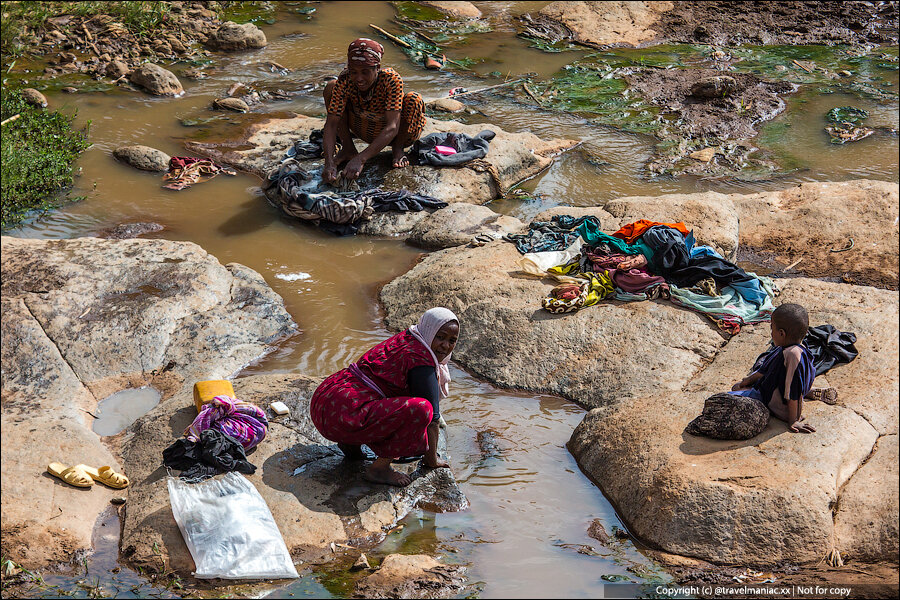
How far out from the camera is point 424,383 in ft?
14.5

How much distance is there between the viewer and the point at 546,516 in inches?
181

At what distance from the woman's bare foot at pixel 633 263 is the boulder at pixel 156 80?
7493 mm

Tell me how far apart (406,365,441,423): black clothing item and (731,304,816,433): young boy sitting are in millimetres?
1996

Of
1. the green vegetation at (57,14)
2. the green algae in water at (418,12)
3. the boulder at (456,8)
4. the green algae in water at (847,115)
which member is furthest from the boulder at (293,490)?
the boulder at (456,8)

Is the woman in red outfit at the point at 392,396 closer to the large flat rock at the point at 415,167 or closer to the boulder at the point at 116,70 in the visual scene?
the large flat rock at the point at 415,167

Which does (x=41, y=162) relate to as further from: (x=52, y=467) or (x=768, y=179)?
(x=768, y=179)

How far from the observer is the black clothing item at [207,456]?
14.5ft

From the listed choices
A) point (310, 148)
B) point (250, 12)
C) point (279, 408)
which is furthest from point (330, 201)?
point (250, 12)

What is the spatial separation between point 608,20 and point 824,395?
37.7ft

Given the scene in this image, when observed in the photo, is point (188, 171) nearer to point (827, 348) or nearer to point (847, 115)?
point (827, 348)

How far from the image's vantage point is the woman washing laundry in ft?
26.9

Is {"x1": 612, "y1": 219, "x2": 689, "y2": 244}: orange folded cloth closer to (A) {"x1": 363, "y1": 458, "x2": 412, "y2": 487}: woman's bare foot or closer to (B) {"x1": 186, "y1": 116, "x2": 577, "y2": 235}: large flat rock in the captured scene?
(B) {"x1": 186, "y1": 116, "x2": 577, "y2": 235}: large flat rock

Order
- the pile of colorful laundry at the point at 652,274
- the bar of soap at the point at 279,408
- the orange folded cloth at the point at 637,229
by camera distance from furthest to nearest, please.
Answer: the orange folded cloth at the point at 637,229 < the pile of colorful laundry at the point at 652,274 < the bar of soap at the point at 279,408

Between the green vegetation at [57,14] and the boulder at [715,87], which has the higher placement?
the boulder at [715,87]
